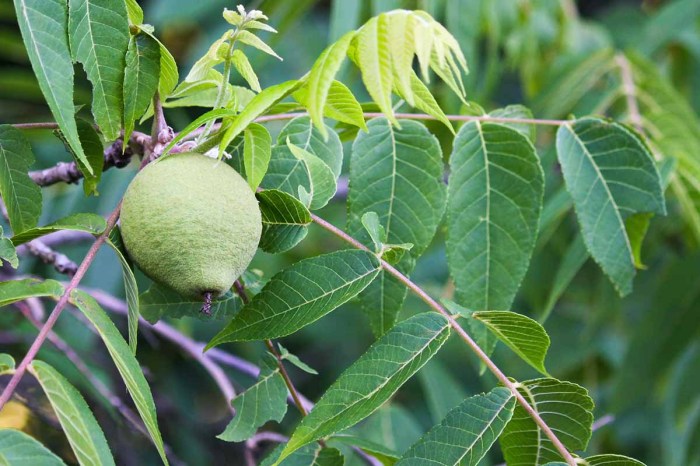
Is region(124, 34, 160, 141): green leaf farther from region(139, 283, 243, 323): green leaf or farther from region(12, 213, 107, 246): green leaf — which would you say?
region(139, 283, 243, 323): green leaf

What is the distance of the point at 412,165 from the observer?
1.32 m

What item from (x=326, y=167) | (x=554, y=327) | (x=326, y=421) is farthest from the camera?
(x=554, y=327)

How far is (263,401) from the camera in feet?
3.95

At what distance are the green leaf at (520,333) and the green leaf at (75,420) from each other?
1.59 feet

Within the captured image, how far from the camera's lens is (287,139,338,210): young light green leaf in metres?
1.17

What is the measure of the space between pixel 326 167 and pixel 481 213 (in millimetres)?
295

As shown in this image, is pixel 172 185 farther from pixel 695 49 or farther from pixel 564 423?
pixel 695 49

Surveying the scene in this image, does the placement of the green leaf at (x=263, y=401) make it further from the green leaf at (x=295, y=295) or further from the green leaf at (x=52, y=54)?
the green leaf at (x=52, y=54)

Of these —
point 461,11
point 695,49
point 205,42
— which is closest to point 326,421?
point 461,11

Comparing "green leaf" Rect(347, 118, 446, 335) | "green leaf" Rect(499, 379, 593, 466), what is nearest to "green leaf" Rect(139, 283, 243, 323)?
"green leaf" Rect(347, 118, 446, 335)

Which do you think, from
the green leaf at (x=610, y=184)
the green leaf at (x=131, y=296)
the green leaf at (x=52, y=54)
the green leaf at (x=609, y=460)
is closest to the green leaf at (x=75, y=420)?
the green leaf at (x=131, y=296)

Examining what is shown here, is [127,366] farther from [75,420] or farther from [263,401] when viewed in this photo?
[263,401]

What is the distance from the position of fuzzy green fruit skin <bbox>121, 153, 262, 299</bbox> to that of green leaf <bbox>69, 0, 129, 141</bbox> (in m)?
0.12

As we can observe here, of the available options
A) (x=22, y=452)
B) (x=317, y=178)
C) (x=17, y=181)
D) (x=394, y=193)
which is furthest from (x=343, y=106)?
(x=22, y=452)
